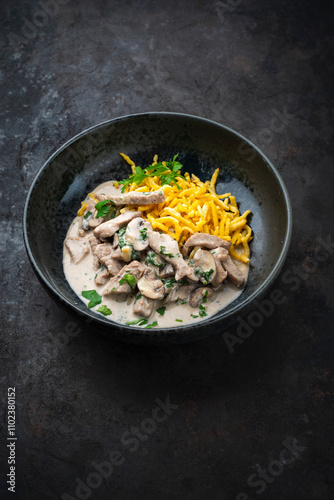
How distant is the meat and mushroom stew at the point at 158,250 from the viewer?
4.07 metres

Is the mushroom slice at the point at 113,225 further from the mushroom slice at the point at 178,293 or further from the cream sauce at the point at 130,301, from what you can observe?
the mushroom slice at the point at 178,293

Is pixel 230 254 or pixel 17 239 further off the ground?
pixel 230 254

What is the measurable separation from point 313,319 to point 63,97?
3.57 metres

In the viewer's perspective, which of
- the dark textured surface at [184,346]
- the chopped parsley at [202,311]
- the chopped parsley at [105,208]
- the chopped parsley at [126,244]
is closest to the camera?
the dark textured surface at [184,346]

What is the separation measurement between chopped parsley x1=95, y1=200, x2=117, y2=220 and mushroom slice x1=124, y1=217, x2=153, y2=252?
0.36 m

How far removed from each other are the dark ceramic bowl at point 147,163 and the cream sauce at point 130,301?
2.3 inches

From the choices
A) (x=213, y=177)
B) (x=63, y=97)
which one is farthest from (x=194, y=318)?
(x=63, y=97)

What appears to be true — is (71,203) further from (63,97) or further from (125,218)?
(63,97)

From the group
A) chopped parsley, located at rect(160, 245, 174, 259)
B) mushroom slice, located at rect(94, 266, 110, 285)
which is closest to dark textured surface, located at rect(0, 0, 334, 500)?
mushroom slice, located at rect(94, 266, 110, 285)

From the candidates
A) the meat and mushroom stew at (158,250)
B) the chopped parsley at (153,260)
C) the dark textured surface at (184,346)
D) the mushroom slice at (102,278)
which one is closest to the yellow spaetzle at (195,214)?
the meat and mushroom stew at (158,250)

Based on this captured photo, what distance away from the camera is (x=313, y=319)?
4523 millimetres

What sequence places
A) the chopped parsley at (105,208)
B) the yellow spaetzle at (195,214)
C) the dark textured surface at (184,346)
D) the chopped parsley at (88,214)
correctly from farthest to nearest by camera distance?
1. the chopped parsley at (88,214)
2. the chopped parsley at (105,208)
3. the yellow spaetzle at (195,214)
4. the dark textured surface at (184,346)

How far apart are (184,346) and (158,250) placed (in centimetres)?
87

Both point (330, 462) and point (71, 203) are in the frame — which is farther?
point (71, 203)
